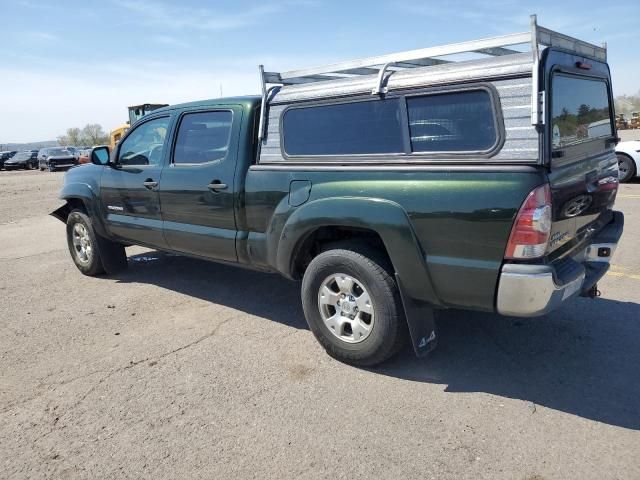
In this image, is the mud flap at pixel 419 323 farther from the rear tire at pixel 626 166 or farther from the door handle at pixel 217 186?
the rear tire at pixel 626 166

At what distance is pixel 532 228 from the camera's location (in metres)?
2.82

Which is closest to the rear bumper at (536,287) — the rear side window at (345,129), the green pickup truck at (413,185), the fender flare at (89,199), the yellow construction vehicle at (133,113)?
the green pickup truck at (413,185)

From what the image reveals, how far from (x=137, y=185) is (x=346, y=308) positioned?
108 inches

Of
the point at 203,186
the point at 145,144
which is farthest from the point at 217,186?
the point at 145,144

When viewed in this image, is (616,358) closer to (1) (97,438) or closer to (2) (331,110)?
(2) (331,110)

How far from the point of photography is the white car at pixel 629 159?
11578 mm

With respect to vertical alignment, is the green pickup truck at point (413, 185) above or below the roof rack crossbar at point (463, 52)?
below

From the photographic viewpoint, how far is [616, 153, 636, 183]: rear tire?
38.5 ft

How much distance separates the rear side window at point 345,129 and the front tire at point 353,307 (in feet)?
2.42

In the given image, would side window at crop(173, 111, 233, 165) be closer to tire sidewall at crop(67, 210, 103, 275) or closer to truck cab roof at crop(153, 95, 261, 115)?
truck cab roof at crop(153, 95, 261, 115)

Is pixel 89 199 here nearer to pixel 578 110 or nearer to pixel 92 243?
pixel 92 243

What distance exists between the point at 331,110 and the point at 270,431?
222cm

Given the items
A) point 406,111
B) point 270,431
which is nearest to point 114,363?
point 270,431

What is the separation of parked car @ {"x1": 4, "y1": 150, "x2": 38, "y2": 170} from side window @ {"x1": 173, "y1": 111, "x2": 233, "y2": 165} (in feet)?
137
